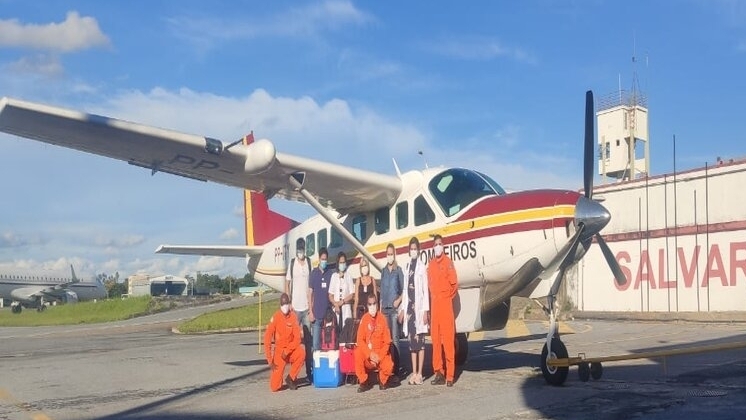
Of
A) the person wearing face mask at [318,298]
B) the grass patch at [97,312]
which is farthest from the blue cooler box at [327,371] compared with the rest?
the grass patch at [97,312]

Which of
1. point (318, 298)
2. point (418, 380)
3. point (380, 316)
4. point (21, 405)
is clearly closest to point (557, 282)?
point (418, 380)

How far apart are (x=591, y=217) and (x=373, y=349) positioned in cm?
331

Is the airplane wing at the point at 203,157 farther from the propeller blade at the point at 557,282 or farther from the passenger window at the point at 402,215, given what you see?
the propeller blade at the point at 557,282

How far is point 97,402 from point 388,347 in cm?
381

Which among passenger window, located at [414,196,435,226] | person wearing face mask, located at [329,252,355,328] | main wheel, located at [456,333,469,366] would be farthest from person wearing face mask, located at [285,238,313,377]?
main wheel, located at [456,333,469,366]

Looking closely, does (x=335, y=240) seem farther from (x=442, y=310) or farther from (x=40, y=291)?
(x=40, y=291)

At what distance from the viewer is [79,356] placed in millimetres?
16828

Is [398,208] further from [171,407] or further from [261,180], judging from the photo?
[171,407]

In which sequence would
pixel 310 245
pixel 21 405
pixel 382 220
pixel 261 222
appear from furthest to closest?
pixel 261 222 < pixel 310 245 < pixel 382 220 < pixel 21 405

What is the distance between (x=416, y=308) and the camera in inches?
396

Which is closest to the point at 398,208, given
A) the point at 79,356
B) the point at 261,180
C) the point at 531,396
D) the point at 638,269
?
the point at 261,180

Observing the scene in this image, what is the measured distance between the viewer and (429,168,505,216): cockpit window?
444 inches

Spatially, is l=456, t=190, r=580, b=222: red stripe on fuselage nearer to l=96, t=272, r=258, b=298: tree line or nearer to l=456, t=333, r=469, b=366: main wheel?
l=456, t=333, r=469, b=366: main wheel

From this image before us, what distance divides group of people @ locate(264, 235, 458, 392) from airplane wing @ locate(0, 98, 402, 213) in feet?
5.13
